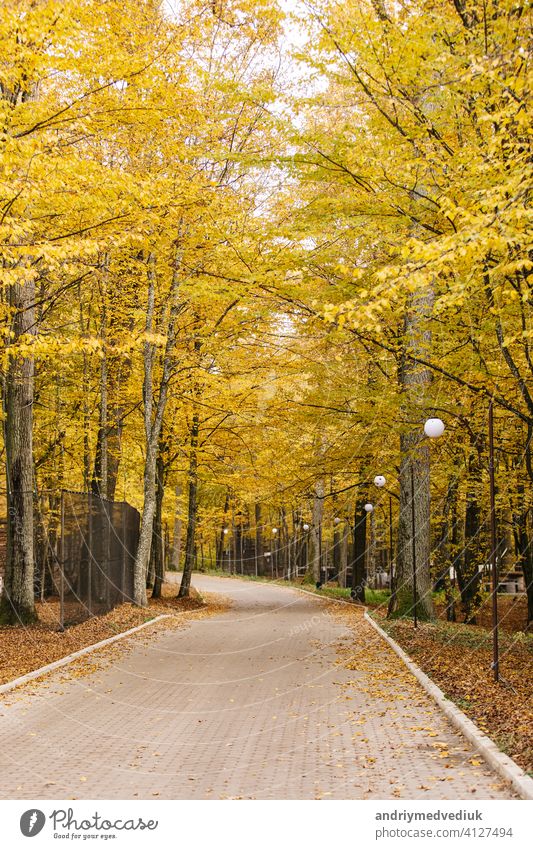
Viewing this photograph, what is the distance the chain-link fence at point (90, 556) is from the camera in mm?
14422

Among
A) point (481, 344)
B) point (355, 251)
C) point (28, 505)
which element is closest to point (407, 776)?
point (481, 344)

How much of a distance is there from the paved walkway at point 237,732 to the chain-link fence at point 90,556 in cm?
209

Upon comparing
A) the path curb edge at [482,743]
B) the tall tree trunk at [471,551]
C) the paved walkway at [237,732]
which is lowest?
the paved walkway at [237,732]

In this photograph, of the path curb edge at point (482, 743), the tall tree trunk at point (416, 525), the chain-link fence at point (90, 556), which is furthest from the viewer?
the tall tree trunk at point (416, 525)

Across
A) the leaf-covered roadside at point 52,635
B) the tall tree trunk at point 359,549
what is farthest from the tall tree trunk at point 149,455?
the tall tree trunk at point 359,549

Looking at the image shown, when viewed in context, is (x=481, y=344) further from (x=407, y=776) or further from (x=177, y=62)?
→ (x=407, y=776)

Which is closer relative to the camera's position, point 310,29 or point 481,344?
point 310,29

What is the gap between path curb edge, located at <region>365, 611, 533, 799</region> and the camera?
204 inches

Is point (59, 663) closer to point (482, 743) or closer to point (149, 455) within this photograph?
point (482, 743)

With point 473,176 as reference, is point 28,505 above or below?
below

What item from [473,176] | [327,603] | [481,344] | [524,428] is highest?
[473,176]

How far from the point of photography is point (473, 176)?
8.84 meters

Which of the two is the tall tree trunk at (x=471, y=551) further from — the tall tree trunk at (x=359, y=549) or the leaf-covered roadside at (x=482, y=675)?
the tall tree trunk at (x=359, y=549)

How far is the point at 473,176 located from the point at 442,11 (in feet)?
11.0
